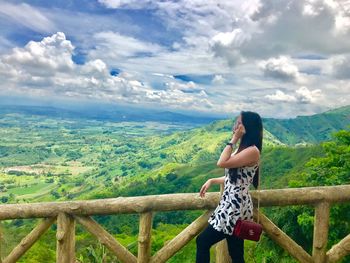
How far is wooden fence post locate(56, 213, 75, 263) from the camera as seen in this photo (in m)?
5.58

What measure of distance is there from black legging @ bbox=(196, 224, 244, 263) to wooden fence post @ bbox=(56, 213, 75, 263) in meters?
1.87

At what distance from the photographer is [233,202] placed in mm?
4867

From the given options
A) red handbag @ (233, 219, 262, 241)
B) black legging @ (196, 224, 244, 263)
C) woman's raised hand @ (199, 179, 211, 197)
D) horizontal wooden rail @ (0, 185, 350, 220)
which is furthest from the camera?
horizontal wooden rail @ (0, 185, 350, 220)

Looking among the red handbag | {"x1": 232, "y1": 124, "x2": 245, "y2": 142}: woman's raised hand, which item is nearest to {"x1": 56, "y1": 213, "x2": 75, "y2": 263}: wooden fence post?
the red handbag

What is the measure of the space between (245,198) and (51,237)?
62.0m

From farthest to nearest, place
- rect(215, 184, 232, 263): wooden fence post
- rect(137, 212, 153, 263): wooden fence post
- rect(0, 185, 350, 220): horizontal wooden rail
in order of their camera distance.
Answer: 1. rect(215, 184, 232, 263): wooden fence post
2. rect(137, 212, 153, 263): wooden fence post
3. rect(0, 185, 350, 220): horizontal wooden rail

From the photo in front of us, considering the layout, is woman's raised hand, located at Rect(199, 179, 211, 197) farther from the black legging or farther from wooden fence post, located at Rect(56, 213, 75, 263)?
wooden fence post, located at Rect(56, 213, 75, 263)

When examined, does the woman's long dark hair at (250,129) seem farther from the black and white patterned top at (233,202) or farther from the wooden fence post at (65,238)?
the wooden fence post at (65,238)

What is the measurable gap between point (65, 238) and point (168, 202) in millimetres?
1576

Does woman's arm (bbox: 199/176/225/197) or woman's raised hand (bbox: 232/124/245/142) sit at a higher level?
woman's raised hand (bbox: 232/124/245/142)

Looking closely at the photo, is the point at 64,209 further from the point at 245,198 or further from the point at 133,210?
the point at 245,198

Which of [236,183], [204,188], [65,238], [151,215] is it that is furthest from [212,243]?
[65,238]

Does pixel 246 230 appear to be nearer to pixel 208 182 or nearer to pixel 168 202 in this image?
pixel 208 182

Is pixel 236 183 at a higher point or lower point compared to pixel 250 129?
lower
